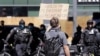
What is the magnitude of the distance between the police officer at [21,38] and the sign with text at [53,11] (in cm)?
81

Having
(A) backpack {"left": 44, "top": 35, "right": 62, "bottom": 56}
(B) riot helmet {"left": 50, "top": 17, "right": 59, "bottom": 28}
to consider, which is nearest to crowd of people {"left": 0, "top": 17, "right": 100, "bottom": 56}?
(A) backpack {"left": 44, "top": 35, "right": 62, "bottom": 56}

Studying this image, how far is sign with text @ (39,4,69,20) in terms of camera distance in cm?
1752

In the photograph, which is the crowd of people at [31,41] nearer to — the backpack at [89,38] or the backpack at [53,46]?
the backpack at [89,38]

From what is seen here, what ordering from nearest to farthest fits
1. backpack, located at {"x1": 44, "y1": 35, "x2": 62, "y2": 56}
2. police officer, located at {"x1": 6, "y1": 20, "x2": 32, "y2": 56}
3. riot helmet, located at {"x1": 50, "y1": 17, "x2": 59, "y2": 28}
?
riot helmet, located at {"x1": 50, "y1": 17, "x2": 59, "y2": 28}
backpack, located at {"x1": 44, "y1": 35, "x2": 62, "y2": 56}
police officer, located at {"x1": 6, "y1": 20, "x2": 32, "y2": 56}

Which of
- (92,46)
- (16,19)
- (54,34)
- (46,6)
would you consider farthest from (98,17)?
(54,34)

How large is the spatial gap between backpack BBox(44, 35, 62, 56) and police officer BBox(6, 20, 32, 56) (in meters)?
5.17

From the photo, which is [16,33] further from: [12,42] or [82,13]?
[82,13]

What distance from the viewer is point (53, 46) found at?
39.1 ft

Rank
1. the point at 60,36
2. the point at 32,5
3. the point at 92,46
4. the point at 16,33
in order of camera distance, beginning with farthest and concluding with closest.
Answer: the point at 32,5, the point at 16,33, the point at 92,46, the point at 60,36

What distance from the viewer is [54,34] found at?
1176cm

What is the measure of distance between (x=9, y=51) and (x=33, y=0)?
32.5ft

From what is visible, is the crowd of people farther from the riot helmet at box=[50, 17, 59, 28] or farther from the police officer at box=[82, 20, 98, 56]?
the riot helmet at box=[50, 17, 59, 28]

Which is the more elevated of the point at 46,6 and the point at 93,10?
the point at 46,6

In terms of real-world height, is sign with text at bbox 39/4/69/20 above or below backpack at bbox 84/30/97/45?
above
